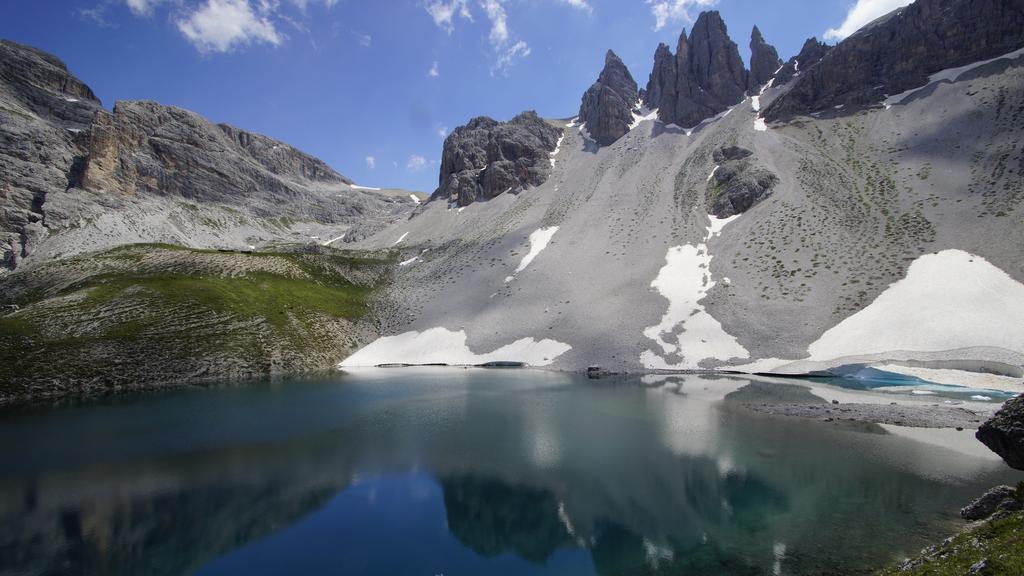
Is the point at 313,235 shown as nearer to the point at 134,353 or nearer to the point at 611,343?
the point at 134,353

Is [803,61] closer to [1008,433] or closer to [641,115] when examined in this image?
[641,115]

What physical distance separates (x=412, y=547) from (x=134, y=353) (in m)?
53.3

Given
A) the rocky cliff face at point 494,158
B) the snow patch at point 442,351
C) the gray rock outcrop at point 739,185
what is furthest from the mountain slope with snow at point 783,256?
the rocky cliff face at point 494,158

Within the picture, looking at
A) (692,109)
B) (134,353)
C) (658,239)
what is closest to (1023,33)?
(692,109)

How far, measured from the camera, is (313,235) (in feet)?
546

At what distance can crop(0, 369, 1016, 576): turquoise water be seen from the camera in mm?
16016

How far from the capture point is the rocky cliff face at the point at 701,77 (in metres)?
124

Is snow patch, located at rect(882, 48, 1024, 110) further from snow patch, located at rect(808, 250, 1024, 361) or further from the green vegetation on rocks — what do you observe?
the green vegetation on rocks

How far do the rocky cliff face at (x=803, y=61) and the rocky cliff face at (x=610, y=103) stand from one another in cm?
3903

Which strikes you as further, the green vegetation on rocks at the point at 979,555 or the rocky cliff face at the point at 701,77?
the rocky cliff face at the point at 701,77

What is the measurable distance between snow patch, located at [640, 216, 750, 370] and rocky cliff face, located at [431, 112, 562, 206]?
57994mm

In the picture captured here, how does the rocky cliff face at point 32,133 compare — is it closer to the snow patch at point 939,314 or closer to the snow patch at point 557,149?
the snow patch at point 557,149

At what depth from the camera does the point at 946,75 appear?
90.8 metres

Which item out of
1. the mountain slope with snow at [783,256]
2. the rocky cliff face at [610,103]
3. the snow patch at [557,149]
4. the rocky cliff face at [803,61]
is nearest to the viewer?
the mountain slope with snow at [783,256]
